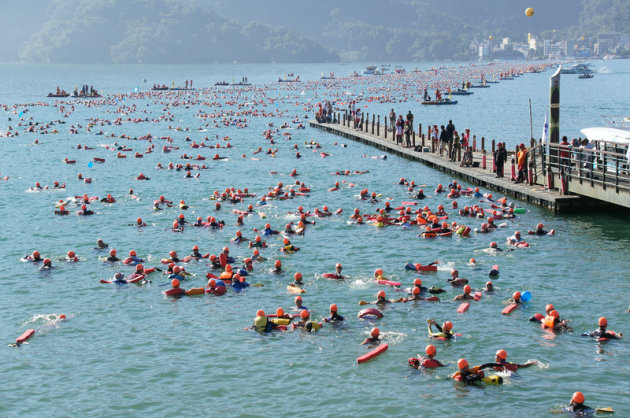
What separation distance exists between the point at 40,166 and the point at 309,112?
5350 centimetres

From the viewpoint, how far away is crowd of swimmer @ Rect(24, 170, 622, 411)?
901 inches

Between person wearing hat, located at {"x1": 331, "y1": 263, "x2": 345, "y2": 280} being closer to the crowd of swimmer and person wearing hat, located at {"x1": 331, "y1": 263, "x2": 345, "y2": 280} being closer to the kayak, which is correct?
the crowd of swimmer

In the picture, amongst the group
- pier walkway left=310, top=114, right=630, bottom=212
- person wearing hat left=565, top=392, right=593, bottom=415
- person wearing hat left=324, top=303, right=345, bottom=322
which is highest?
pier walkway left=310, top=114, right=630, bottom=212

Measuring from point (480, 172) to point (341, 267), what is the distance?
19.8 m

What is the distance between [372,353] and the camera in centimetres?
2184

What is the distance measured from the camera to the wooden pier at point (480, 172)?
37.7 metres

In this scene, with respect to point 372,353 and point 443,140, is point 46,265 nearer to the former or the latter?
point 372,353

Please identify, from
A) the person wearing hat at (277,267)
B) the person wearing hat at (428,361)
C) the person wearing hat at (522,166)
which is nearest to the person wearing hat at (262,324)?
the person wearing hat at (428,361)

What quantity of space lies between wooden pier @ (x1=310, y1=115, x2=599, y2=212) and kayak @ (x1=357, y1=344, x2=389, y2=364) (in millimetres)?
18890

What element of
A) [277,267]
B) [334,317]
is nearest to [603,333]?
[334,317]

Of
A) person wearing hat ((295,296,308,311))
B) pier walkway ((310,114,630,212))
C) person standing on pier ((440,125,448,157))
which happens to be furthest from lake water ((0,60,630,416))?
person standing on pier ((440,125,448,157))

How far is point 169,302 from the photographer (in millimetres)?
26781

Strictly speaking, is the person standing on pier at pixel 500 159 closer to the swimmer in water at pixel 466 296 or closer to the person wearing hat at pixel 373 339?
the swimmer in water at pixel 466 296

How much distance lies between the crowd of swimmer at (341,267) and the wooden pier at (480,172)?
1.32 meters
